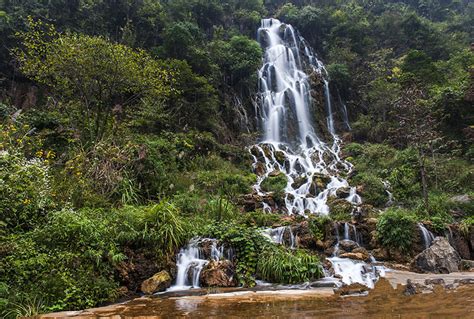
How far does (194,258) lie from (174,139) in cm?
959

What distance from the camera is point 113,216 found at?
8.04 metres

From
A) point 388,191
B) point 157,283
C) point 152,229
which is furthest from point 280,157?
point 157,283

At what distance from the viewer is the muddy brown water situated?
4.68m

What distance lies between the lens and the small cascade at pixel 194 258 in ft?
24.1

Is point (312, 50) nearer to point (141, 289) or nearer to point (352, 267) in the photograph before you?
point (352, 267)

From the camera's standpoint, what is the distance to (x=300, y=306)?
17.6ft

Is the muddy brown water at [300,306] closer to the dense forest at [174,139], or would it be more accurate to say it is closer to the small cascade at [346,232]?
the dense forest at [174,139]

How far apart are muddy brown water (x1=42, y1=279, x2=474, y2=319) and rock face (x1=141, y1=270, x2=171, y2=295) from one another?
0.52m

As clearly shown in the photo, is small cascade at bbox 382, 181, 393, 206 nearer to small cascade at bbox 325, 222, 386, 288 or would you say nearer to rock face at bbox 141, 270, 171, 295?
small cascade at bbox 325, 222, 386, 288

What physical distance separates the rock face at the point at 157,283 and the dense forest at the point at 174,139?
31cm

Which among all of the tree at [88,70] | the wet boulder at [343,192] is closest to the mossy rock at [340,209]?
the wet boulder at [343,192]

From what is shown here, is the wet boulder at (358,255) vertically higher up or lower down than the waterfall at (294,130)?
lower down

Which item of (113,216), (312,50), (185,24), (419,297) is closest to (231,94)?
(185,24)

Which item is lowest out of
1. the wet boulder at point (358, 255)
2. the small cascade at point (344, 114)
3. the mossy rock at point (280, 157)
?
the wet boulder at point (358, 255)
